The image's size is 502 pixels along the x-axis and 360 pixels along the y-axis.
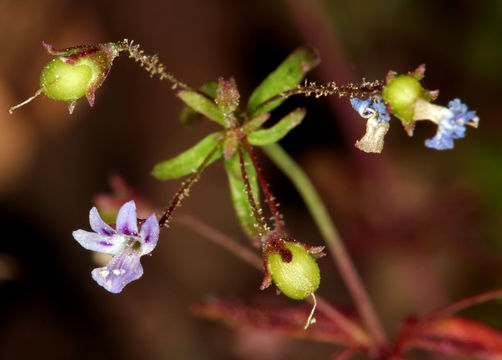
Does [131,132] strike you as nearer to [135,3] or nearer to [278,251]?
[135,3]

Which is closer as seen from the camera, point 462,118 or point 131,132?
point 462,118

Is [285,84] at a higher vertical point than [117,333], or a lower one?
higher

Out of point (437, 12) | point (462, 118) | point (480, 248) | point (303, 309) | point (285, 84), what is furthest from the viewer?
point (437, 12)

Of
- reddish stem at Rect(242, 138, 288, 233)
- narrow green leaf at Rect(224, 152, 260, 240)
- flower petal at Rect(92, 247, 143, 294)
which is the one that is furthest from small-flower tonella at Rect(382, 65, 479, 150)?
flower petal at Rect(92, 247, 143, 294)

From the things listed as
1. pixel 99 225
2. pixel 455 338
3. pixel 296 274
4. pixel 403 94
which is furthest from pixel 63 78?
pixel 455 338

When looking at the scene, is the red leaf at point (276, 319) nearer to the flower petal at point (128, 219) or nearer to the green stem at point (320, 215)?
the green stem at point (320, 215)

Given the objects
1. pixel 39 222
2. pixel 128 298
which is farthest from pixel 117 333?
pixel 39 222
